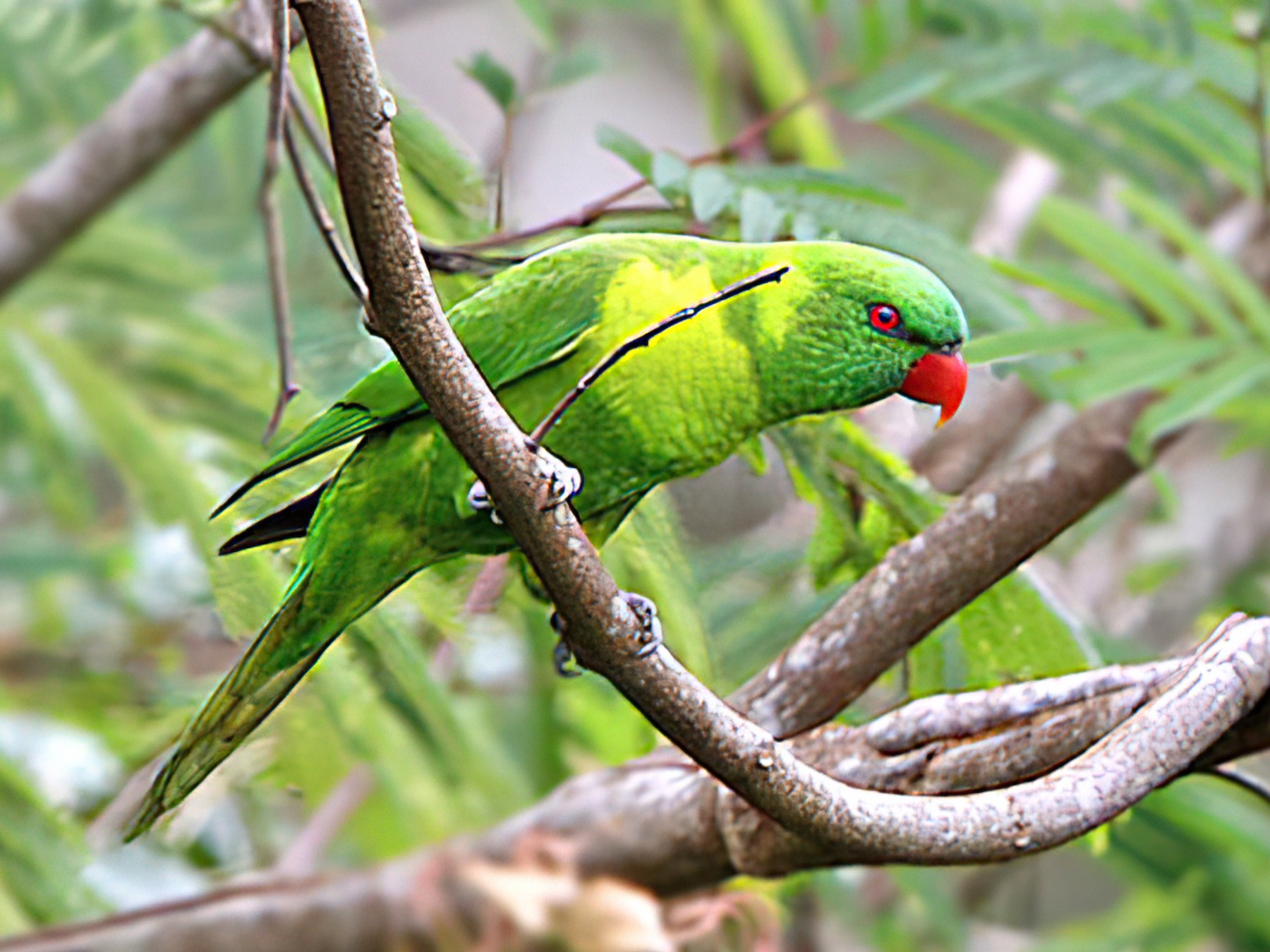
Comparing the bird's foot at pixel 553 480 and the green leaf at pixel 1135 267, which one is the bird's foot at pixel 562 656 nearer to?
the bird's foot at pixel 553 480

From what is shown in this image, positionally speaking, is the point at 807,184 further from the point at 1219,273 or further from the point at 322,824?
the point at 322,824

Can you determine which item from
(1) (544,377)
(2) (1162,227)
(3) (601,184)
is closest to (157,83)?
(3) (601,184)

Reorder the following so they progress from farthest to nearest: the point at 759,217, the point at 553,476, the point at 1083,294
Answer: the point at 1083,294, the point at 759,217, the point at 553,476

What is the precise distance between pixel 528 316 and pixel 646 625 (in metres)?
0.16

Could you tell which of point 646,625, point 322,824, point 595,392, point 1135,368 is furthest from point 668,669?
point 322,824

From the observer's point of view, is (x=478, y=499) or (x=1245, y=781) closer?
(x=478, y=499)

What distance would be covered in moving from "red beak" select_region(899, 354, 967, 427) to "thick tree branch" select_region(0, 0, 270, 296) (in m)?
0.70

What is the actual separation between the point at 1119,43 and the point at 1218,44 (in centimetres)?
11

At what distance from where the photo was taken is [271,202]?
28.0 inches

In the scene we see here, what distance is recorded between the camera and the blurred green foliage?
0.66 metres

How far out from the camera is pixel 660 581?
64cm

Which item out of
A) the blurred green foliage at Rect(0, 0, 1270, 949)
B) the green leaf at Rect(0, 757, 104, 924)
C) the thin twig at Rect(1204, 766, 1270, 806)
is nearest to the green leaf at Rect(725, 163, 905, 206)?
the blurred green foliage at Rect(0, 0, 1270, 949)

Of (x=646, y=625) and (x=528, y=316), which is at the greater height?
(x=528, y=316)

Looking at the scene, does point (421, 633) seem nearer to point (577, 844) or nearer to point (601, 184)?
point (577, 844)
